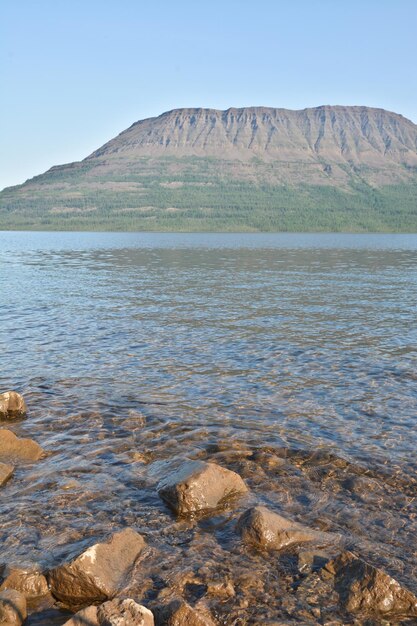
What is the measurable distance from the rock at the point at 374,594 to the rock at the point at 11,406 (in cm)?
988

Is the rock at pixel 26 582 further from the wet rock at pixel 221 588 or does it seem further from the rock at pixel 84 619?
the wet rock at pixel 221 588

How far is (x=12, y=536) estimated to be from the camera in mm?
8500

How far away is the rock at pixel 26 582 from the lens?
7.18 meters

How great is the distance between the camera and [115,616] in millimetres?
6082

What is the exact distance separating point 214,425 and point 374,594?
7.16 meters

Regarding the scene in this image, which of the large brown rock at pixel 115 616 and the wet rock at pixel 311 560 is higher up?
the large brown rock at pixel 115 616

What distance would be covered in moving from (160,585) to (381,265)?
69.0 metres

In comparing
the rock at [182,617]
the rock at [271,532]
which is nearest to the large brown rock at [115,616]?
the rock at [182,617]

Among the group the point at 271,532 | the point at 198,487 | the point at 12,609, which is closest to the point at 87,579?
the point at 12,609

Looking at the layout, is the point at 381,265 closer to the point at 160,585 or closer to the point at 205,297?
the point at 205,297

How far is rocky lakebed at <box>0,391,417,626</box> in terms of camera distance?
6.96 metres

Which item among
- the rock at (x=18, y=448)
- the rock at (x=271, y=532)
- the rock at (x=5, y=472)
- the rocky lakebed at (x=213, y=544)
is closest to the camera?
the rocky lakebed at (x=213, y=544)

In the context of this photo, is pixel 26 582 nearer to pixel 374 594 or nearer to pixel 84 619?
pixel 84 619

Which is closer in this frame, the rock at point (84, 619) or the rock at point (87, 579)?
the rock at point (84, 619)
